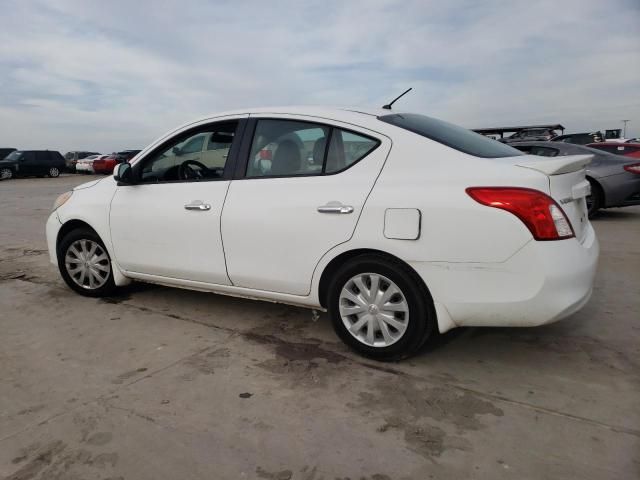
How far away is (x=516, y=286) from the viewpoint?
109 inches

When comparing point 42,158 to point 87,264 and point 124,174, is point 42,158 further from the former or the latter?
point 124,174

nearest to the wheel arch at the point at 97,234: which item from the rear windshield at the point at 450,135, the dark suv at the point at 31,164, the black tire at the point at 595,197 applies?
the rear windshield at the point at 450,135

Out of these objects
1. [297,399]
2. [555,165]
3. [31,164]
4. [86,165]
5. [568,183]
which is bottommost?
[297,399]

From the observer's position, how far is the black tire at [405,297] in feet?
9.89

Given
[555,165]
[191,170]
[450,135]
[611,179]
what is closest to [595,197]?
[611,179]

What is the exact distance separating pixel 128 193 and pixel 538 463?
3.50 m

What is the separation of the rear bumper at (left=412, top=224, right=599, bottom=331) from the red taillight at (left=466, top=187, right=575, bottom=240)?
0.23 feet

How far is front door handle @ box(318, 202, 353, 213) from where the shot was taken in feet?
10.3

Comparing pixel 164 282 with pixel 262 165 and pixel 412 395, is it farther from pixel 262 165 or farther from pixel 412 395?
pixel 412 395

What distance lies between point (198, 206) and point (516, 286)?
2.23 metres

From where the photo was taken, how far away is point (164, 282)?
421cm

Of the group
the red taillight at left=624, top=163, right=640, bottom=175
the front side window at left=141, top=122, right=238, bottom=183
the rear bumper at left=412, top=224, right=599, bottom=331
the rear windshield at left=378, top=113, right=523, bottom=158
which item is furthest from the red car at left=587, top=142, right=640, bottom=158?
the front side window at left=141, top=122, right=238, bottom=183

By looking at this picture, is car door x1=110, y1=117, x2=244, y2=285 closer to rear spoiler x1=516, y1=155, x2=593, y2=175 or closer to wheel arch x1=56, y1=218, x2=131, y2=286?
wheel arch x1=56, y1=218, x2=131, y2=286

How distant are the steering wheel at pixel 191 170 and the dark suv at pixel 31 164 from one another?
29575 mm
